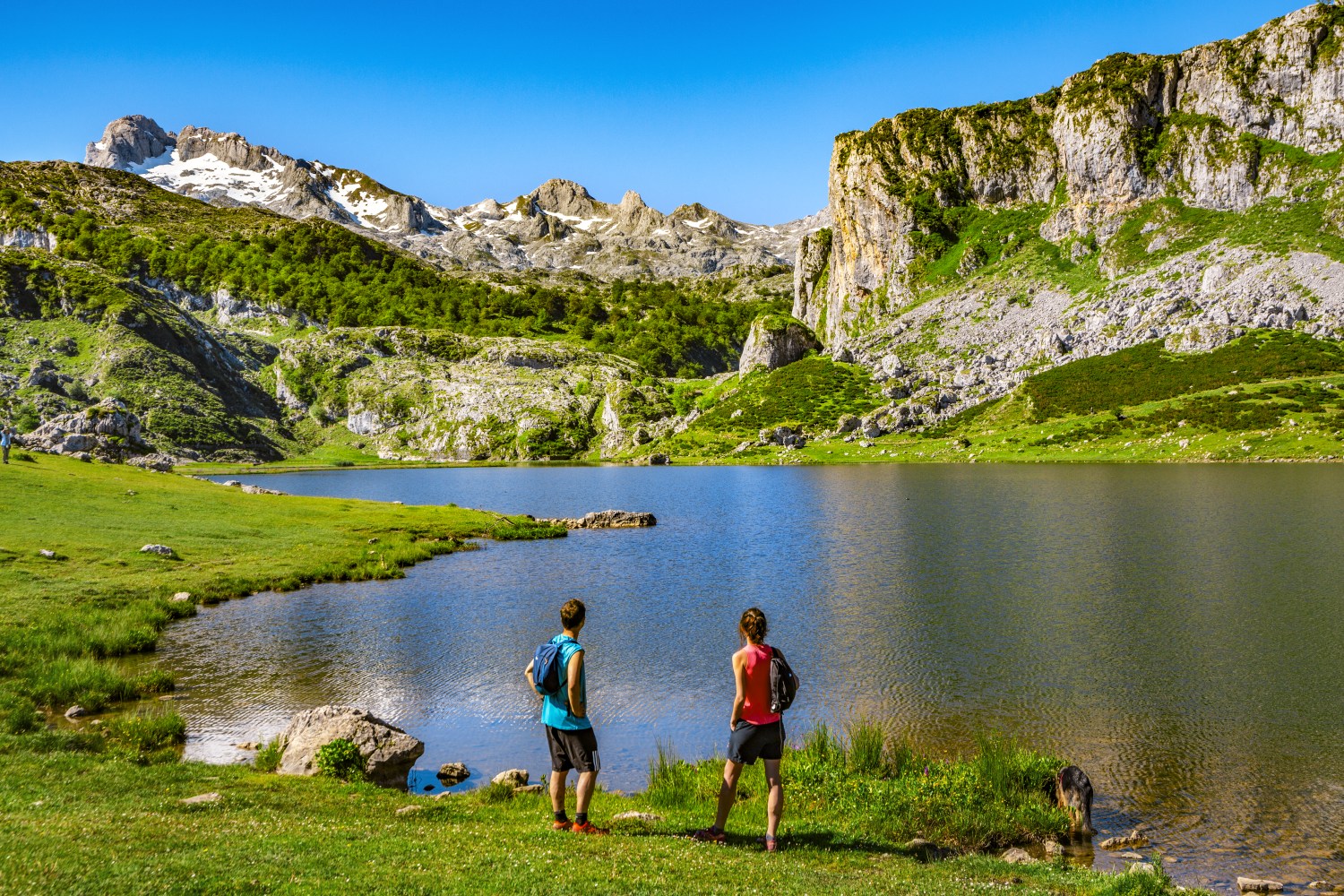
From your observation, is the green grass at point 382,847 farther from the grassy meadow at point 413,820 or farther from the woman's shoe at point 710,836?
the woman's shoe at point 710,836

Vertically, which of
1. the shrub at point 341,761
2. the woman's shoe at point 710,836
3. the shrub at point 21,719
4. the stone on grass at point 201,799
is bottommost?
the shrub at point 341,761

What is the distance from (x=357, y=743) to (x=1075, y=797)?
745 inches

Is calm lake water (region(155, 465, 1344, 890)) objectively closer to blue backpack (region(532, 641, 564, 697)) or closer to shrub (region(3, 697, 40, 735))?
shrub (region(3, 697, 40, 735))

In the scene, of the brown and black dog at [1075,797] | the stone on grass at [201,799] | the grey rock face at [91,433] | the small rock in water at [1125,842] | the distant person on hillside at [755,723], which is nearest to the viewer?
the distant person on hillside at [755,723]

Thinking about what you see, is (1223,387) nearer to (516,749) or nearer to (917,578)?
(917,578)

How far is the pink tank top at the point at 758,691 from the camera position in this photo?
14.2 m

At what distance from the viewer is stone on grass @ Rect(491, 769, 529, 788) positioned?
19984 mm

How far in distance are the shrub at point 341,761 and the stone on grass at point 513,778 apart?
140 inches

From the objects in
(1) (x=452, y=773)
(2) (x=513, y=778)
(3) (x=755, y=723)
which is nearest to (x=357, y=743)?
(1) (x=452, y=773)

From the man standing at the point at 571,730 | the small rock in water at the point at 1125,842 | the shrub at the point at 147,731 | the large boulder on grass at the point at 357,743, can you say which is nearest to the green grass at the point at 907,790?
the small rock in water at the point at 1125,842

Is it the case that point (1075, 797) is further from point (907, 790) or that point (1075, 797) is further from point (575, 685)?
point (575, 685)

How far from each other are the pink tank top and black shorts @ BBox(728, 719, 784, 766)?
13 centimetres

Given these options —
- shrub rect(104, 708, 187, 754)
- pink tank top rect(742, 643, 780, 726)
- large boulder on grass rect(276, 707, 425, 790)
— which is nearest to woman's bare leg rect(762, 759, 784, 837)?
pink tank top rect(742, 643, 780, 726)

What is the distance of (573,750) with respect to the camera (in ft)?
48.1
